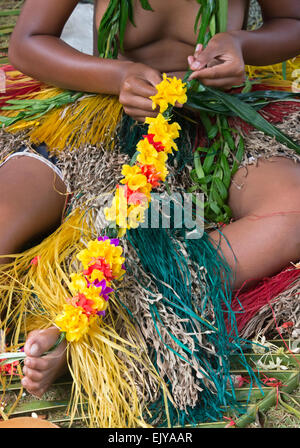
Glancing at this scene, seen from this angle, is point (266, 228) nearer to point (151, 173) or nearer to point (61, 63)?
point (151, 173)

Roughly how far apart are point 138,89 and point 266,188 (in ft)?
1.27

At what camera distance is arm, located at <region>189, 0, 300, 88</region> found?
1.40 m

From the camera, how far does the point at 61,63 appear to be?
5.02ft

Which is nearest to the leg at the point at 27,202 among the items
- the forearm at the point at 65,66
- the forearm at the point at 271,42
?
the forearm at the point at 65,66

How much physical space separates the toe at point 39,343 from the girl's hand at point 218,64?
67 cm

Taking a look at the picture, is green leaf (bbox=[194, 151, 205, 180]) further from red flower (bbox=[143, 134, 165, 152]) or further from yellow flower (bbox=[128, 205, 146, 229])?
yellow flower (bbox=[128, 205, 146, 229])

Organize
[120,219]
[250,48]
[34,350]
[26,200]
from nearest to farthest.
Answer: [34,350]
[120,219]
[26,200]
[250,48]

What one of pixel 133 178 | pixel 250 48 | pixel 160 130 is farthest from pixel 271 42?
pixel 133 178

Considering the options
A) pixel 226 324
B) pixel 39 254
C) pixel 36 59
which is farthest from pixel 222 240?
pixel 36 59

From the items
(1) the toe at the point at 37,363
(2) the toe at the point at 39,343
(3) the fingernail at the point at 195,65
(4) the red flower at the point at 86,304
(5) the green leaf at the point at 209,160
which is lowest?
(1) the toe at the point at 37,363

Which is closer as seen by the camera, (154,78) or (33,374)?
(33,374)

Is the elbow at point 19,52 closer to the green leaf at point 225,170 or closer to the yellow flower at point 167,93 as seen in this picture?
the yellow flower at point 167,93

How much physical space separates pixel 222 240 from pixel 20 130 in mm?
616

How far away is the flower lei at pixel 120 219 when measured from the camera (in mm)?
1144
